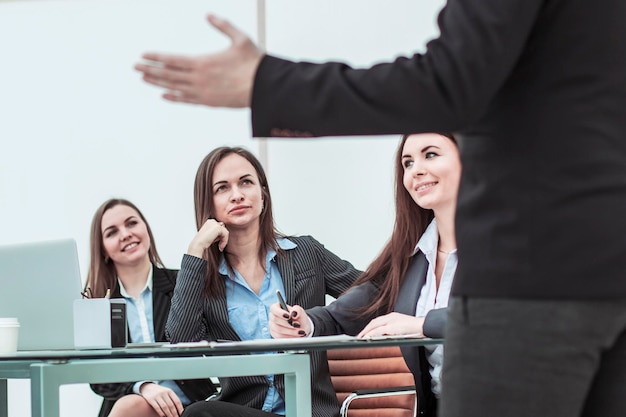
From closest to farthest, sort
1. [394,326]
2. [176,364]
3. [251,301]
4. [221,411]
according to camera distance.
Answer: [176,364] < [394,326] < [221,411] < [251,301]

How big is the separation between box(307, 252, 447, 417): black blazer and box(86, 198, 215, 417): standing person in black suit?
36.0 inches

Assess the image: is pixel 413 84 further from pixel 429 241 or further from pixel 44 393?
pixel 429 241

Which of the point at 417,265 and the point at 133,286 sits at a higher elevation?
the point at 417,265

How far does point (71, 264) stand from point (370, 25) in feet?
8.99

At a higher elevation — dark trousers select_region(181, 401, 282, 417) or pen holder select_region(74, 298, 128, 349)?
pen holder select_region(74, 298, 128, 349)

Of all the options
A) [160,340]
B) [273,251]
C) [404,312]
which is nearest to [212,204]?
[273,251]

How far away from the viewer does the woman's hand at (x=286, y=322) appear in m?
2.52

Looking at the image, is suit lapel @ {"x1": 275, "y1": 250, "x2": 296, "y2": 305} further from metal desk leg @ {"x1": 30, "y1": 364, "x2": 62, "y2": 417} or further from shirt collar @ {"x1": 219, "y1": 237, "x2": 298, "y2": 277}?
metal desk leg @ {"x1": 30, "y1": 364, "x2": 62, "y2": 417}

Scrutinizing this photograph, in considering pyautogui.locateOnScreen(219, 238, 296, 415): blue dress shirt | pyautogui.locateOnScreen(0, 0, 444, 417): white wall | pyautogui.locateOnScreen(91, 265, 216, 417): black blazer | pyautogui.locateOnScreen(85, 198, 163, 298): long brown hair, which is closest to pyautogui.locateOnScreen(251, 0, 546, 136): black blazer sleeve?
pyautogui.locateOnScreen(219, 238, 296, 415): blue dress shirt

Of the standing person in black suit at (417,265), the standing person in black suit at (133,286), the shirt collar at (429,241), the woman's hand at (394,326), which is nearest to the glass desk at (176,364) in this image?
the woman's hand at (394,326)

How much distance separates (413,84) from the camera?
98cm

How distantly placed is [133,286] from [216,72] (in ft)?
10.2

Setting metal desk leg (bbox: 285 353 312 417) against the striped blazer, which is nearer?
metal desk leg (bbox: 285 353 312 417)

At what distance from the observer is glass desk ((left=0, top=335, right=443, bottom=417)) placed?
6.52 ft
